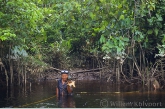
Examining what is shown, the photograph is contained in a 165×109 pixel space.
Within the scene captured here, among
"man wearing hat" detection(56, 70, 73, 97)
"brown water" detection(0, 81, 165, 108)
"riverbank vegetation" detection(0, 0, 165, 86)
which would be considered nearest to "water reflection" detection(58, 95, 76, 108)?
"brown water" detection(0, 81, 165, 108)

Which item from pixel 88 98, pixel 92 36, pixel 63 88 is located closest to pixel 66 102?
pixel 88 98

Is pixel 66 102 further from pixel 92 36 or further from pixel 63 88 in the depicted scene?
pixel 92 36

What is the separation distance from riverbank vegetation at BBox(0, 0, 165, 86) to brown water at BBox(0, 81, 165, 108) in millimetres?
1360

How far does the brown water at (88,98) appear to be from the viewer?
1039cm

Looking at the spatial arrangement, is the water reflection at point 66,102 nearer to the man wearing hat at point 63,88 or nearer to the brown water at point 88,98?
the brown water at point 88,98

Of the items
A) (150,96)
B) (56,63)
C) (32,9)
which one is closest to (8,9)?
(32,9)

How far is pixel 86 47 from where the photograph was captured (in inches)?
765

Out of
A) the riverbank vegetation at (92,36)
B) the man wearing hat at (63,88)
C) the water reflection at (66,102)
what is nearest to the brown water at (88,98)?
the water reflection at (66,102)

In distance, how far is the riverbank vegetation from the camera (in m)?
12.5

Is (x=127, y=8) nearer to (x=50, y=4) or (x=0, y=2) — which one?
(x=0, y=2)

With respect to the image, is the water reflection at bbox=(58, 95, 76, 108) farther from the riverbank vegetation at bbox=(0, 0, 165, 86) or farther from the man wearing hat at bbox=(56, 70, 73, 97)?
the riverbank vegetation at bbox=(0, 0, 165, 86)

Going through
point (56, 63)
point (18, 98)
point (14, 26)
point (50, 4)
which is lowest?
point (18, 98)

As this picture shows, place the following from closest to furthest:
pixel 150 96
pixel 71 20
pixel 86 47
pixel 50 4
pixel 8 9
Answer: pixel 150 96, pixel 8 9, pixel 71 20, pixel 86 47, pixel 50 4

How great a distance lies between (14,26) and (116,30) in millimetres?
4321
